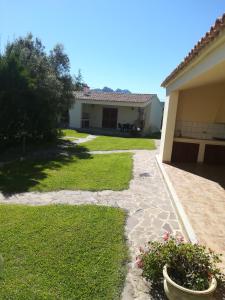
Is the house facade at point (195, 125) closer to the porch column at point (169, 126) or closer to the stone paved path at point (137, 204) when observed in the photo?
the porch column at point (169, 126)

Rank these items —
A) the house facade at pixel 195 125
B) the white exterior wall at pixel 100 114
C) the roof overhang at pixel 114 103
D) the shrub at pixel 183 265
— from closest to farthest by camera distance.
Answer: the shrub at pixel 183 265 → the house facade at pixel 195 125 → the roof overhang at pixel 114 103 → the white exterior wall at pixel 100 114

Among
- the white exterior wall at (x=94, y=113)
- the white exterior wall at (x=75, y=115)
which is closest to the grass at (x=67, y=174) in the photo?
the white exterior wall at (x=75, y=115)

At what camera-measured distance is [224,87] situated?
12484mm

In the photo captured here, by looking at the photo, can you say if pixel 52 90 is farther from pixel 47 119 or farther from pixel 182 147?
pixel 182 147

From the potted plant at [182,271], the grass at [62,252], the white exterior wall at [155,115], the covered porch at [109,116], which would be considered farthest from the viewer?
the white exterior wall at [155,115]

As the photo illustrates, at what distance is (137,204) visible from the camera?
7.54m

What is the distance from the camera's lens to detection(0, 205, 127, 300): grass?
400 cm

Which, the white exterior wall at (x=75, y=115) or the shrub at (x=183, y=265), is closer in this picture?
the shrub at (x=183, y=265)

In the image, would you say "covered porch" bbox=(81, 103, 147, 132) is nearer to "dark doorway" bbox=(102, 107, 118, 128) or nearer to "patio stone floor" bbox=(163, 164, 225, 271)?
"dark doorway" bbox=(102, 107, 118, 128)

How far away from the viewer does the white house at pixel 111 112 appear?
27.3m

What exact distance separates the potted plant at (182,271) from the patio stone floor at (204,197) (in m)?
0.74

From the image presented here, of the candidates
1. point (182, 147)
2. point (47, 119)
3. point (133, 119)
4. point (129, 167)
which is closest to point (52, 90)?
point (47, 119)

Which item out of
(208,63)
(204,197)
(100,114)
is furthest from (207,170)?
(100,114)

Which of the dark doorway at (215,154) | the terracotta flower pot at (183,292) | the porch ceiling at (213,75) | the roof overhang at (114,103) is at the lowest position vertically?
the terracotta flower pot at (183,292)
